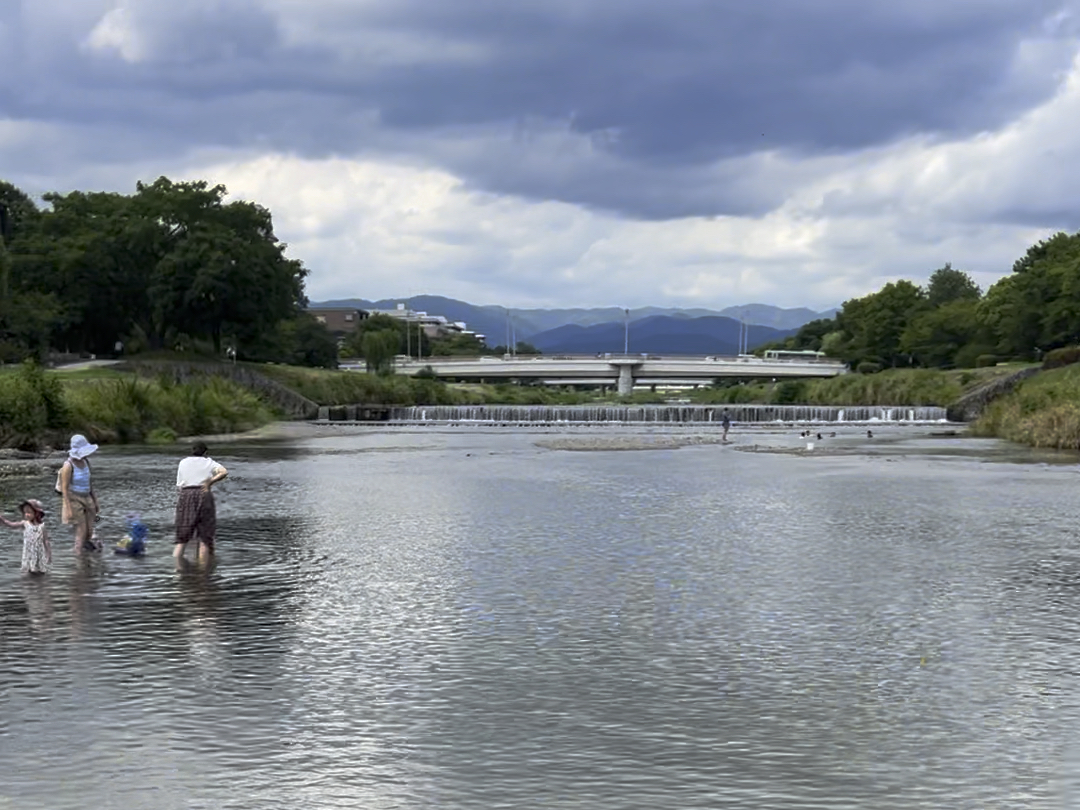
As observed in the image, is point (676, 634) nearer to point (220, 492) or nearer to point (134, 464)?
point (220, 492)

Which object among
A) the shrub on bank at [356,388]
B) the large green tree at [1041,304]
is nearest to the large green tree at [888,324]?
the large green tree at [1041,304]

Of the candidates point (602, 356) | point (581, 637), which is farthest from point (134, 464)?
point (602, 356)

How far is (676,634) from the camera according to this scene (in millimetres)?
18188

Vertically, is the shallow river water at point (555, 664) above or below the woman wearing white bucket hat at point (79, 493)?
below

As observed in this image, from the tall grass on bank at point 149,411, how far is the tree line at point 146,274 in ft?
87.4

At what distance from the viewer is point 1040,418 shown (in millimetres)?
68688

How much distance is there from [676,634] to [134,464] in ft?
129

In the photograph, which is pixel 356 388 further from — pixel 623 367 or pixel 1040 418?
pixel 1040 418

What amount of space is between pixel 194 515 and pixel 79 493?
2.17 metres

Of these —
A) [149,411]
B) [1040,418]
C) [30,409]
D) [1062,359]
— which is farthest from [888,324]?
[30,409]

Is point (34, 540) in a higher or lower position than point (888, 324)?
lower

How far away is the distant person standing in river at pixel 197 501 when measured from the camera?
80.6 feet

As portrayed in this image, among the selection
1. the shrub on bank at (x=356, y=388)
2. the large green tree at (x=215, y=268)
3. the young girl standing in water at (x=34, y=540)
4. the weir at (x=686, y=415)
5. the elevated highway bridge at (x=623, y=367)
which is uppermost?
the large green tree at (x=215, y=268)

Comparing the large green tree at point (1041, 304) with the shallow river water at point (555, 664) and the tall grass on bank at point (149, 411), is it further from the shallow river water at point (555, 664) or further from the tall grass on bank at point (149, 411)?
the shallow river water at point (555, 664)
